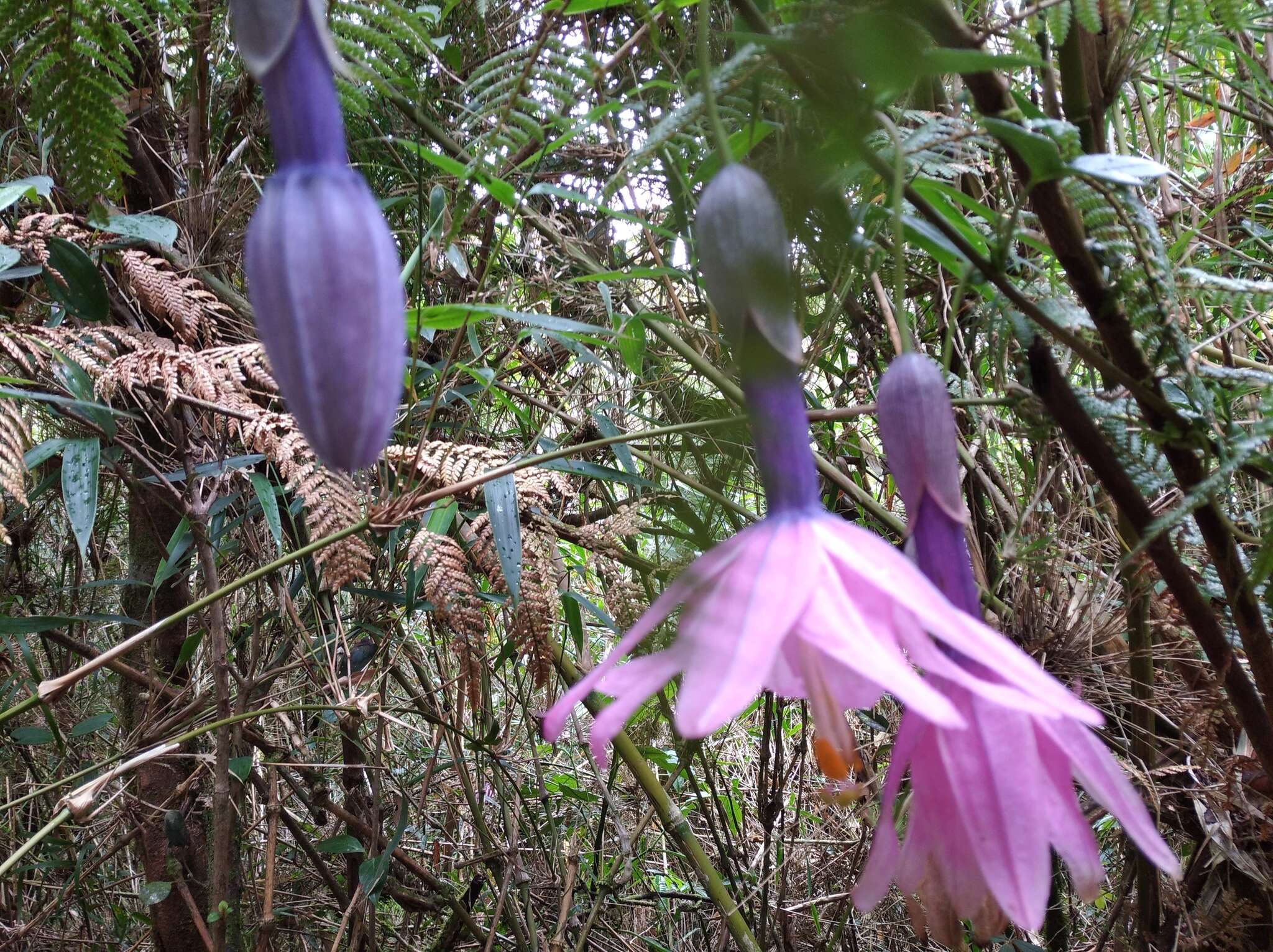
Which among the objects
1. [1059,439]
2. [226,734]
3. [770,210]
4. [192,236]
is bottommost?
[226,734]

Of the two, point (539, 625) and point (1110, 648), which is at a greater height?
point (539, 625)

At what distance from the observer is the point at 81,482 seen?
0.98 meters

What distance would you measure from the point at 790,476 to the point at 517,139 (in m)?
0.38

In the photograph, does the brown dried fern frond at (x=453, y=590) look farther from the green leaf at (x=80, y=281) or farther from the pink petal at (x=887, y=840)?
the pink petal at (x=887, y=840)

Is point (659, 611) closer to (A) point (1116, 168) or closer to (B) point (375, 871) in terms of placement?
(A) point (1116, 168)

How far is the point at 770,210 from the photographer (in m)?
0.27

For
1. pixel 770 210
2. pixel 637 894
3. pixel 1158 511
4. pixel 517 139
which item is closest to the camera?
pixel 770 210

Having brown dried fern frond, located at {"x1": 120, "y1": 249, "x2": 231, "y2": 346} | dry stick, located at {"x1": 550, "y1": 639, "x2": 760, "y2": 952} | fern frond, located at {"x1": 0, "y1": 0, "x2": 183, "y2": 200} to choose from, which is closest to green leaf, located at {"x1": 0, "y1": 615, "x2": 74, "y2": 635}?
brown dried fern frond, located at {"x1": 120, "y1": 249, "x2": 231, "y2": 346}

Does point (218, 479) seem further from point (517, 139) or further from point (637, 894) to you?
point (637, 894)

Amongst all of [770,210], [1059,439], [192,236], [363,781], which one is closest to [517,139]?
[770,210]

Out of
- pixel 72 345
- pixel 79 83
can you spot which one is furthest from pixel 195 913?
pixel 79 83

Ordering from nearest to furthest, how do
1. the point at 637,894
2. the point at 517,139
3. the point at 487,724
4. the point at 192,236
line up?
the point at 517,139, the point at 192,236, the point at 487,724, the point at 637,894

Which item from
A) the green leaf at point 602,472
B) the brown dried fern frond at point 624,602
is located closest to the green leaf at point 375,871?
the brown dried fern frond at point 624,602

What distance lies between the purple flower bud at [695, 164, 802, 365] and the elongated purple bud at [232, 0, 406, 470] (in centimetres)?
10
